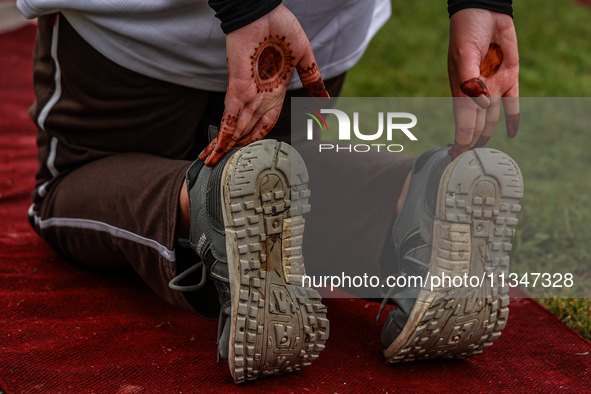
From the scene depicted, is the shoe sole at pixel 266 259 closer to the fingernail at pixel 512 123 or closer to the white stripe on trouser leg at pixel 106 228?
the white stripe on trouser leg at pixel 106 228

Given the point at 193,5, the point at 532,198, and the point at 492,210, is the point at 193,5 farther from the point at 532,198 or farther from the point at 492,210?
the point at 532,198

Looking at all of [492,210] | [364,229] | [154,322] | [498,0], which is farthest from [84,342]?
[498,0]

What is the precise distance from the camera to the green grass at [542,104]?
1.76 meters

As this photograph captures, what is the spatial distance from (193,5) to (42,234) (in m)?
0.59

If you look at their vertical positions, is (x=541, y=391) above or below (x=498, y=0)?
below

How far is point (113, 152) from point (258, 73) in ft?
1.28

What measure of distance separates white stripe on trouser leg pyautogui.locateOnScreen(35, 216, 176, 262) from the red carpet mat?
126 millimetres

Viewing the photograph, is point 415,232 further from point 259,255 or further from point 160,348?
point 160,348

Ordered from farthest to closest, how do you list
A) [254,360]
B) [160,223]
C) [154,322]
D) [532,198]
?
[532,198] → [154,322] → [160,223] → [254,360]

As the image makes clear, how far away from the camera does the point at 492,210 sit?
3.53 ft

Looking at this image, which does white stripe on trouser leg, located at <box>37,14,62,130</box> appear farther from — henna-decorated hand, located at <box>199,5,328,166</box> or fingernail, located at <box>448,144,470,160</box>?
fingernail, located at <box>448,144,470,160</box>

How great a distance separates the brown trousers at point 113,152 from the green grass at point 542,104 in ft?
2.20

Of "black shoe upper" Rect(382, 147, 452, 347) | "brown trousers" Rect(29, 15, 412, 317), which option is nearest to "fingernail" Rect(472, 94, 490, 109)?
"black shoe upper" Rect(382, 147, 452, 347)

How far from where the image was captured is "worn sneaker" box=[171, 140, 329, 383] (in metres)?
1.00
